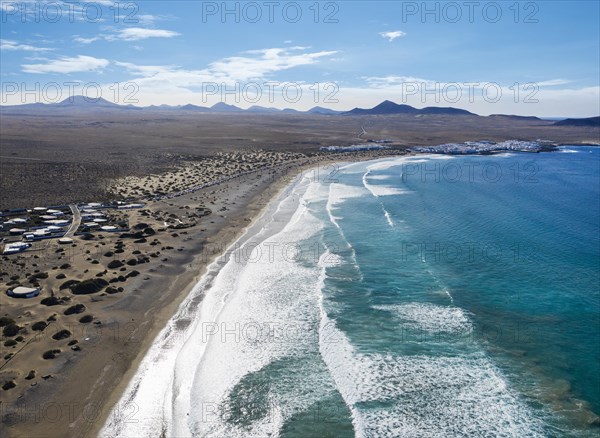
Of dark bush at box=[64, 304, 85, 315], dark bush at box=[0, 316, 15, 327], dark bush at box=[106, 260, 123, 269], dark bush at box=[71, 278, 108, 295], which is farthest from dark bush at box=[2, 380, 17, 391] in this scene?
dark bush at box=[106, 260, 123, 269]

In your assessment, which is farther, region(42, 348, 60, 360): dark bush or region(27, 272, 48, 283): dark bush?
region(27, 272, 48, 283): dark bush

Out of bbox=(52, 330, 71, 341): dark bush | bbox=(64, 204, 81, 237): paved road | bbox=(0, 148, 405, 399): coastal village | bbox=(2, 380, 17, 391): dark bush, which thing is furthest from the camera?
bbox=(64, 204, 81, 237): paved road

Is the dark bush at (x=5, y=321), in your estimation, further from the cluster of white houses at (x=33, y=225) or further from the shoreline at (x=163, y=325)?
the cluster of white houses at (x=33, y=225)

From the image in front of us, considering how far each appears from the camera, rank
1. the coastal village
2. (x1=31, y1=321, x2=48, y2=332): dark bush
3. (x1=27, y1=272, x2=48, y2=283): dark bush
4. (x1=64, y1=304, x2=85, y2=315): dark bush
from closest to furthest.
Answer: the coastal village, (x1=31, y1=321, x2=48, y2=332): dark bush, (x1=64, y1=304, x2=85, y2=315): dark bush, (x1=27, y1=272, x2=48, y2=283): dark bush

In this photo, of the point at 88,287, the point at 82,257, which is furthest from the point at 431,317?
the point at 82,257

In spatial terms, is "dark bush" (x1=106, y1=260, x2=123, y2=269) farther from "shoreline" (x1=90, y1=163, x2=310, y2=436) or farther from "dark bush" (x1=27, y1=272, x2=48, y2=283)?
"shoreline" (x1=90, y1=163, x2=310, y2=436)
